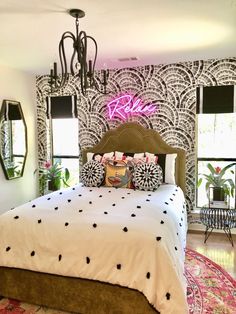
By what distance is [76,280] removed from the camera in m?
2.16

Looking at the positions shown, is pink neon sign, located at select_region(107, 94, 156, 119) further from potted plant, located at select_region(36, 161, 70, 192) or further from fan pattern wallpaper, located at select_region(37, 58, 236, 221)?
potted plant, located at select_region(36, 161, 70, 192)

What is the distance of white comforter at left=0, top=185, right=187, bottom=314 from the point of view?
195 centimetres

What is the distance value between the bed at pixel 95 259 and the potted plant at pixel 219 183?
4.59 ft

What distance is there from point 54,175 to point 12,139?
916 millimetres

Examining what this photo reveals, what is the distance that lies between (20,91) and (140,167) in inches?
99.3

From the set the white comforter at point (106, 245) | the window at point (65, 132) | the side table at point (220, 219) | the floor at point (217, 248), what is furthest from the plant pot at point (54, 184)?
the side table at point (220, 219)

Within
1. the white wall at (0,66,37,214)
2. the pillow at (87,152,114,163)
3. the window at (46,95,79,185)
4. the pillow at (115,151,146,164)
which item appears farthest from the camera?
the window at (46,95,79,185)

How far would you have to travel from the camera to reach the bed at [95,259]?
77.4 inches

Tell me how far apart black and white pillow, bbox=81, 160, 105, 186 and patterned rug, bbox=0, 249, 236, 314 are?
1538 millimetres

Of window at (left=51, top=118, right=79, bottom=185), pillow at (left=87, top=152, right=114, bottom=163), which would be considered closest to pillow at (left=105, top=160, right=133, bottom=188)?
pillow at (left=87, top=152, right=114, bottom=163)

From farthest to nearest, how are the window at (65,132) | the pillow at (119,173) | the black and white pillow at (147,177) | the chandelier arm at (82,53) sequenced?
1. the window at (65,132)
2. the pillow at (119,173)
3. the black and white pillow at (147,177)
4. the chandelier arm at (82,53)

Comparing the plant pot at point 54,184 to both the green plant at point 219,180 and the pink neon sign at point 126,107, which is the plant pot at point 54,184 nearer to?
the pink neon sign at point 126,107

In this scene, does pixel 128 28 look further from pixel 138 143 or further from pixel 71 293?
pixel 71 293

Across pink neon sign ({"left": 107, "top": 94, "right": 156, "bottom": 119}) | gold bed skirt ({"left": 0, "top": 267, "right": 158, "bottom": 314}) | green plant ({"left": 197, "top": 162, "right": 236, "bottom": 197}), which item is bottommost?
gold bed skirt ({"left": 0, "top": 267, "right": 158, "bottom": 314})
